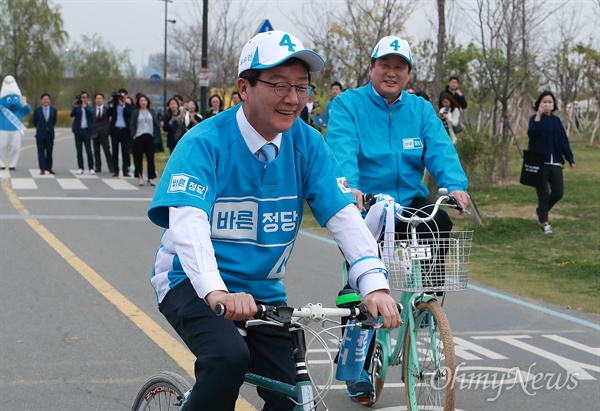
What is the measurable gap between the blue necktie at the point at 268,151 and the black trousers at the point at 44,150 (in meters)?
20.4

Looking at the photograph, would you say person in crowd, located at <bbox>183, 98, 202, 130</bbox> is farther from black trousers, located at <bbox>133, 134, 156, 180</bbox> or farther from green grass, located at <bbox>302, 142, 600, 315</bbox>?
green grass, located at <bbox>302, 142, 600, 315</bbox>

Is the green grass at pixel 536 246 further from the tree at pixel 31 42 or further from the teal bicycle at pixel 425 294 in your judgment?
the tree at pixel 31 42

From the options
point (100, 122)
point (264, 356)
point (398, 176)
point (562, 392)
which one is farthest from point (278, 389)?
point (100, 122)

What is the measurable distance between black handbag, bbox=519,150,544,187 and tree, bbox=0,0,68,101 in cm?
6967

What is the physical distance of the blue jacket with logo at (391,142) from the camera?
5785 millimetres

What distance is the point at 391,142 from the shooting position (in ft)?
19.2

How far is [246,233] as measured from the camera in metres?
3.68

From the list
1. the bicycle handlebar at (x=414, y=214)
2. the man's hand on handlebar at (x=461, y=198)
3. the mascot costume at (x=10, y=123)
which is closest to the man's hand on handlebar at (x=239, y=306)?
the bicycle handlebar at (x=414, y=214)

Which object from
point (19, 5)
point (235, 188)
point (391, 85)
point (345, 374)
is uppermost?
point (19, 5)

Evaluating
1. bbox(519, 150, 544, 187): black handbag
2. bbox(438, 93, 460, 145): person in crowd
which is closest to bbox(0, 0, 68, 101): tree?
bbox(438, 93, 460, 145): person in crowd

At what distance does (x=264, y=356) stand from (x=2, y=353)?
12.2 feet

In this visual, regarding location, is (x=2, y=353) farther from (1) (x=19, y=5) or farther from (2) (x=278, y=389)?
(1) (x=19, y=5)

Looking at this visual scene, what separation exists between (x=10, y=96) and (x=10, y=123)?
27.0 inches

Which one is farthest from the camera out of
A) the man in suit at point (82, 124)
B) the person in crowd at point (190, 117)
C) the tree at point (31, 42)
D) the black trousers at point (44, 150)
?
the tree at point (31, 42)
